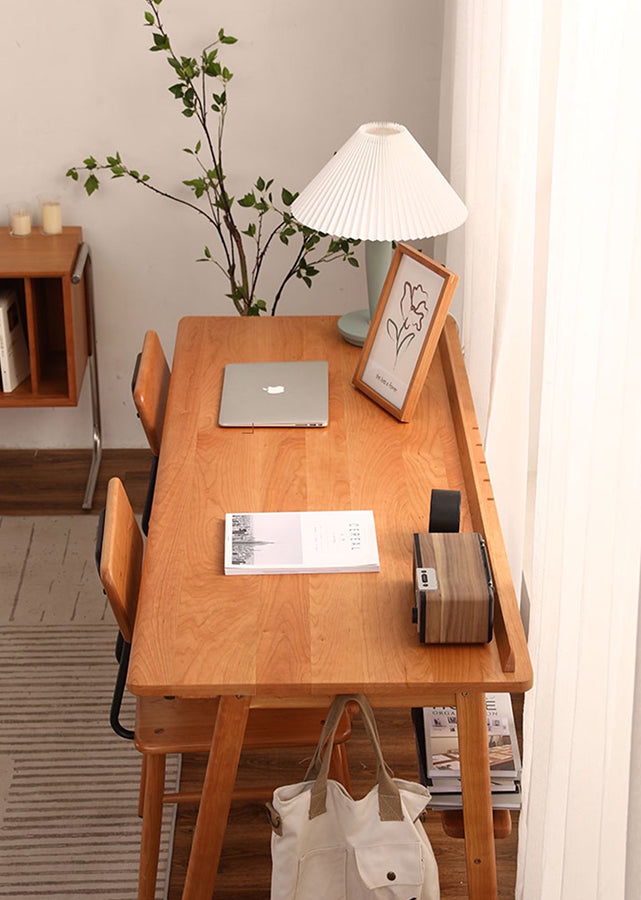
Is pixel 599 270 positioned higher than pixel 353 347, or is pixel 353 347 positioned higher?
pixel 599 270

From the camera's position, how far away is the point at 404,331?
2.34 m

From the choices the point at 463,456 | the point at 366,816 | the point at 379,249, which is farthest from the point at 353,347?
the point at 366,816

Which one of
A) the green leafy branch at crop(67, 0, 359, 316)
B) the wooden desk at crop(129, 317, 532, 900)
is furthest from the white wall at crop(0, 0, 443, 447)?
the wooden desk at crop(129, 317, 532, 900)

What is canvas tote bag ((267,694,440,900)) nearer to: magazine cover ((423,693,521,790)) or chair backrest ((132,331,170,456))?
magazine cover ((423,693,521,790))

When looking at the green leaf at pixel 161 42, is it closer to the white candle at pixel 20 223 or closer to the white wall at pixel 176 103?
the white wall at pixel 176 103

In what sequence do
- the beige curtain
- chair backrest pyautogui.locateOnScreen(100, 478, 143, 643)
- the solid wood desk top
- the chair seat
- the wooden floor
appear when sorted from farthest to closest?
the wooden floor
the chair seat
chair backrest pyautogui.locateOnScreen(100, 478, 143, 643)
the solid wood desk top
the beige curtain

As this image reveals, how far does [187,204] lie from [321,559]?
5.86 ft

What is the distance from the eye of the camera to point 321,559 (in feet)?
6.16

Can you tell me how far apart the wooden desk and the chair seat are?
0.16 m

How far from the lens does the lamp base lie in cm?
263

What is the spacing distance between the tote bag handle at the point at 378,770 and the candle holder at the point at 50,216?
2.09m

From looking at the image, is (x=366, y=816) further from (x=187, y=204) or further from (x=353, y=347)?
(x=187, y=204)

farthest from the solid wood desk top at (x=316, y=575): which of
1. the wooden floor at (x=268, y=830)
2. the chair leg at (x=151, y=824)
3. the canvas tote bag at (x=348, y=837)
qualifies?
the wooden floor at (x=268, y=830)

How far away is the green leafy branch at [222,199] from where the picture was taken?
3064 mm
